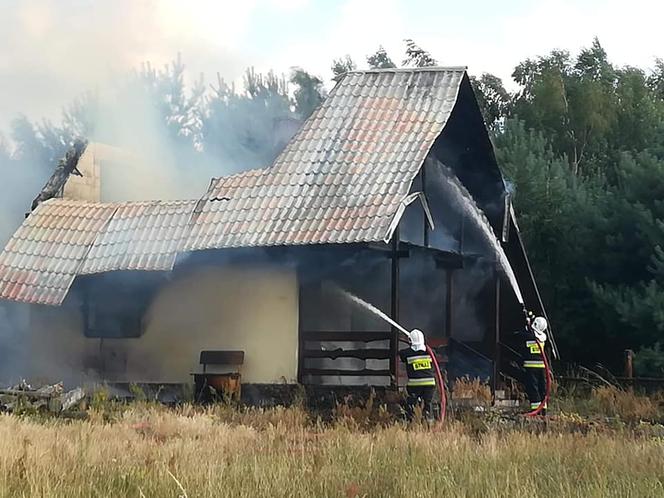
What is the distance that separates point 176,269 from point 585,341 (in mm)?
10267

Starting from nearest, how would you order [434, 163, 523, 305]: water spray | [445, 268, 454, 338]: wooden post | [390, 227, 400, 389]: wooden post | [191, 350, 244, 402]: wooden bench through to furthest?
[390, 227, 400, 389]: wooden post, [191, 350, 244, 402]: wooden bench, [445, 268, 454, 338]: wooden post, [434, 163, 523, 305]: water spray

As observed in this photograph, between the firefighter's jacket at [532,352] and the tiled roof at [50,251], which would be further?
the tiled roof at [50,251]

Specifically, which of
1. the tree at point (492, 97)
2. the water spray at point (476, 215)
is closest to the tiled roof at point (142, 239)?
the water spray at point (476, 215)

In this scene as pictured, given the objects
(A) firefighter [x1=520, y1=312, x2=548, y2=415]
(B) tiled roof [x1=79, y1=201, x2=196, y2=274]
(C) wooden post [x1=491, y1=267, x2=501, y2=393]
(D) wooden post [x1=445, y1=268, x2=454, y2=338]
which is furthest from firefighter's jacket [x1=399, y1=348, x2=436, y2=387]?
(C) wooden post [x1=491, y1=267, x2=501, y2=393]

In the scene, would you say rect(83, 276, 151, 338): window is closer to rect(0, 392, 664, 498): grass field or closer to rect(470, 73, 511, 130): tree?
rect(0, 392, 664, 498): grass field

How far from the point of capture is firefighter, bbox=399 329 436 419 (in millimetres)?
12711

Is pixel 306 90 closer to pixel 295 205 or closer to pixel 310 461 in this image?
pixel 295 205

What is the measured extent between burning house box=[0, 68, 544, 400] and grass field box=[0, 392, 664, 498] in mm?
3189

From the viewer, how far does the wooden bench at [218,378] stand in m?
14.5

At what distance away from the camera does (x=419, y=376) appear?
12773mm

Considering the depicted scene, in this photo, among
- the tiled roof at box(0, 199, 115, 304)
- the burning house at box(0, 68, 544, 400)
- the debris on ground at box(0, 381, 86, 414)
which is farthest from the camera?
the tiled roof at box(0, 199, 115, 304)

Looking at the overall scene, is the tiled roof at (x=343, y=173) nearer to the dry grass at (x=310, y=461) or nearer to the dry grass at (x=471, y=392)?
the dry grass at (x=471, y=392)

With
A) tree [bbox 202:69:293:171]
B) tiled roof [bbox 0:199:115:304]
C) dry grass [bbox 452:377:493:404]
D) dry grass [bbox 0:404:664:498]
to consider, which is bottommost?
dry grass [bbox 0:404:664:498]

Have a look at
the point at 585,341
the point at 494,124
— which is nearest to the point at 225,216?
the point at 585,341
